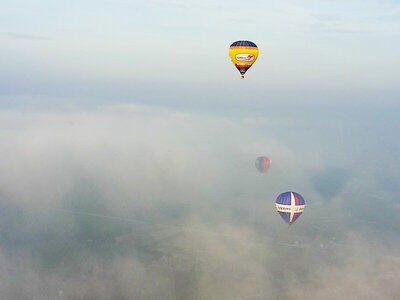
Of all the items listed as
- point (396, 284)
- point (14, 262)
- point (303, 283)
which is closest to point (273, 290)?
point (303, 283)

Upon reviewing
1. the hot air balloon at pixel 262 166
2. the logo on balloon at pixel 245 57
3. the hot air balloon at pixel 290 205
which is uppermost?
the logo on balloon at pixel 245 57

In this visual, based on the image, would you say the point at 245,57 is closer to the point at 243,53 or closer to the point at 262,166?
the point at 243,53

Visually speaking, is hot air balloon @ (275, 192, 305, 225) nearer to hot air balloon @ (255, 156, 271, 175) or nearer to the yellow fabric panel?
the yellow fabric panel

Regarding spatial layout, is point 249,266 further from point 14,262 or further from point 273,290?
point 14,262

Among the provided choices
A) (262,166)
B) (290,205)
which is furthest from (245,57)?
(262,166)

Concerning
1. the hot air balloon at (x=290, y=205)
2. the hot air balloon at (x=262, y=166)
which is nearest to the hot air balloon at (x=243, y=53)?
the hot air balloon at (x=290, y=205)

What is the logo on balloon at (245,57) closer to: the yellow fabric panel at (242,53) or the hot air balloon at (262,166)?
the yellow fabric panel at (242,53)

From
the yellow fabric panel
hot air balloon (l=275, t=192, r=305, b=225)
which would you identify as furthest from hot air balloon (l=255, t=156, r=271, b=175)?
the yellow fabric panel

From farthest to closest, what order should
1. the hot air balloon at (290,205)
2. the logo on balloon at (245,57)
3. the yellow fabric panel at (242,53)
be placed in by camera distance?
1. the hot air balloon at (290,205)
2. the logo on balloon at (245,57)
3. the yellow fabric panel at (242,53)
